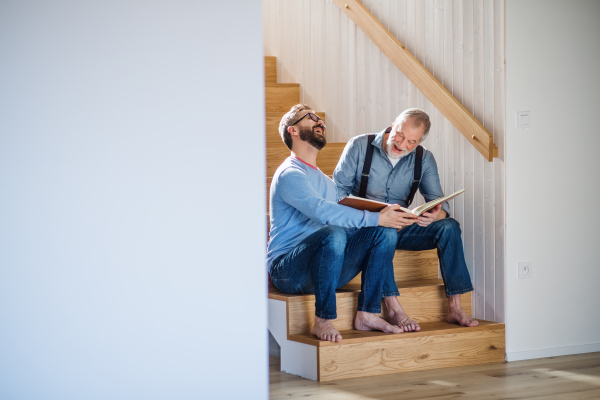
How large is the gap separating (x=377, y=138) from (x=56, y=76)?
5.42ft

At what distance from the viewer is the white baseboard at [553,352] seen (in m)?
2.65

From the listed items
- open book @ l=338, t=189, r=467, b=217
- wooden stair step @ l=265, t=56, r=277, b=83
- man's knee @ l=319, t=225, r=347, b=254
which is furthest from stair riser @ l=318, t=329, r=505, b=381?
wooden stair step @ l=265, t=56, r=277, b=83

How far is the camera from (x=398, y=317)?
2.50 meters

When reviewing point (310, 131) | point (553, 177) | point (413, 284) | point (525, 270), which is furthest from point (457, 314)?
point (310, 131)

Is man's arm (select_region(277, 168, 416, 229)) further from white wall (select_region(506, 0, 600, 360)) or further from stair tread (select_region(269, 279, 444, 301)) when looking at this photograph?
white wall (select_region(506, 0, 600, 360))

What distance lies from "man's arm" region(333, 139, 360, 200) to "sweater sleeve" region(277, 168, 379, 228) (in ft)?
1.20

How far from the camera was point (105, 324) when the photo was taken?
4.55ft

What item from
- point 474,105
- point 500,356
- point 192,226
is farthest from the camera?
point 474,105

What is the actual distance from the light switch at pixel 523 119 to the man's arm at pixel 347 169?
685mm

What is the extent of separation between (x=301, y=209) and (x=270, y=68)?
2.23 metres

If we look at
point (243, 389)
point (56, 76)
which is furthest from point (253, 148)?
point (243, 389)

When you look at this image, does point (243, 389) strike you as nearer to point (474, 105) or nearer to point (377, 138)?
point (377, 138)

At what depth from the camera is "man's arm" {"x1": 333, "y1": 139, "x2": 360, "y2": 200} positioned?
276 centimetres

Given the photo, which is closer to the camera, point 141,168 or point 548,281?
point 141,168
